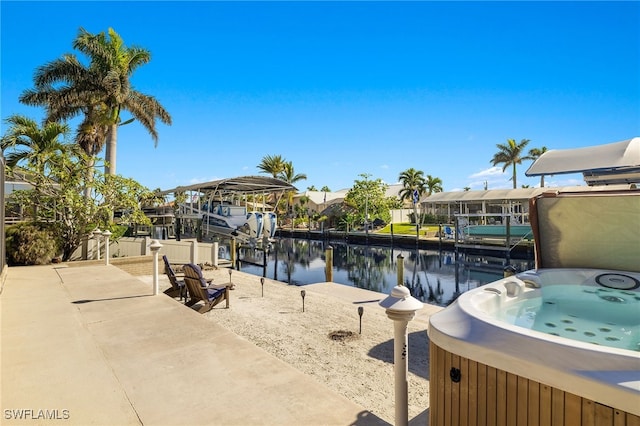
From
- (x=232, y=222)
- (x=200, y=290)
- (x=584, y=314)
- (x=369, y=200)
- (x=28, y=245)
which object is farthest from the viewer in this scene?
(x=369, y=200)

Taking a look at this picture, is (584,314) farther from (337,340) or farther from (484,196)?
(484,196)

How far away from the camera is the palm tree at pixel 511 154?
4625cm

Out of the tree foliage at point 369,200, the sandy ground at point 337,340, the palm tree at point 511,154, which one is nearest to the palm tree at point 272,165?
the tree foliage at point 369,200

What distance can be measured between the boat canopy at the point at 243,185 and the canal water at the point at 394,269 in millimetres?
4844

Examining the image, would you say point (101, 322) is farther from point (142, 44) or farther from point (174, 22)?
point (142, 44)

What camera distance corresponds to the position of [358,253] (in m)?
27.0

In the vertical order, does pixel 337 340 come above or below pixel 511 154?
below

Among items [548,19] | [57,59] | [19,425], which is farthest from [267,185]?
[19,425]

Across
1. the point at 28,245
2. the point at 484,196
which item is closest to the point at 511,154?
the point at 484,196

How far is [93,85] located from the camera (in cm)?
1805

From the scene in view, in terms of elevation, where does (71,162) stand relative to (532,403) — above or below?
above

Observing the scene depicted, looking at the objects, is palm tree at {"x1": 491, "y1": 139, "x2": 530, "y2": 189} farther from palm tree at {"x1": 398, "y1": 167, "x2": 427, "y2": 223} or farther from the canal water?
the canal water

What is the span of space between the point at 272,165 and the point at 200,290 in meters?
47.4

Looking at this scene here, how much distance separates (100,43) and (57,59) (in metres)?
2.33
